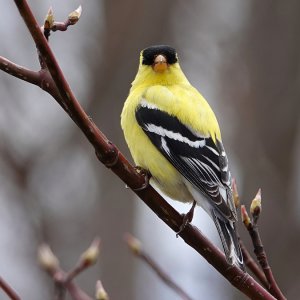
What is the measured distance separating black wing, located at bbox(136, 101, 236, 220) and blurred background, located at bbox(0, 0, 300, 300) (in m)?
3.63

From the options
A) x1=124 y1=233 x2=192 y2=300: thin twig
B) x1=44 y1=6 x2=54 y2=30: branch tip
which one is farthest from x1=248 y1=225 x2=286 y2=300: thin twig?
x1=44 y1=6 x2=54 y2=30: branch tip

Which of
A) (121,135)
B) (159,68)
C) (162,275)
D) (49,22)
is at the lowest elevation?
(121,135)

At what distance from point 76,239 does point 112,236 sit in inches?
17.3

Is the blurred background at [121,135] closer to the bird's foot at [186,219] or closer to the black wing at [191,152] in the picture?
the black wing at [191,152]

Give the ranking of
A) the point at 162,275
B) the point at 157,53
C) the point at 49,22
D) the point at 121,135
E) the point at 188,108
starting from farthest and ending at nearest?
the point at 121,135, the point at 157,53, the point at 188,108, the point at 162,275, the point at 49,22

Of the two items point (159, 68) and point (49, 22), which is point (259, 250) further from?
point (159, 68)

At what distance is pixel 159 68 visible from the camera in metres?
4.84

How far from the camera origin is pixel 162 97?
437 cm

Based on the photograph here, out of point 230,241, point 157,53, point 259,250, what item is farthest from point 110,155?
point 157,53

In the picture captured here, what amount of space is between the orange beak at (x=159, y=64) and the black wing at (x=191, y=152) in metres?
0.60

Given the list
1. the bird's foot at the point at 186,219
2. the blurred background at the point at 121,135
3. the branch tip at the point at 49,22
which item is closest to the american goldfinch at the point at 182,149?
the bird's foot at the point at 186,219

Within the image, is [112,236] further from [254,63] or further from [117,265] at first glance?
[254,63]

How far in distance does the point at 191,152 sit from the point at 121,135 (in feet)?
14.9

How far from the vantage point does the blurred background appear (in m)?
8.00
